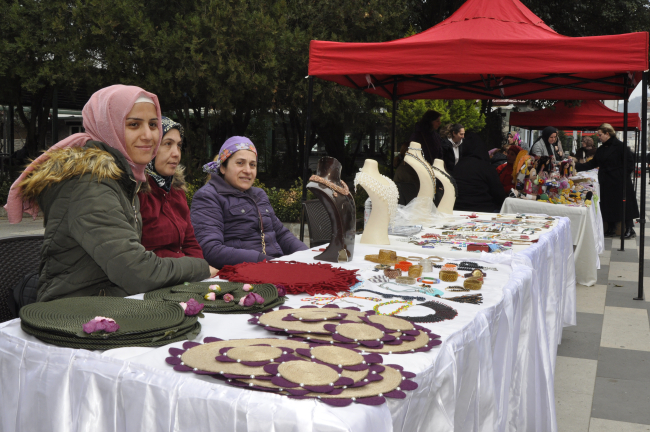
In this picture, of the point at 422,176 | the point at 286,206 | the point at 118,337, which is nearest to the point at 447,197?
the point at 422,176

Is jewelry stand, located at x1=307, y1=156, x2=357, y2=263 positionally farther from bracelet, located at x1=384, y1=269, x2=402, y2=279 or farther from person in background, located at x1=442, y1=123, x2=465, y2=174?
person in background, located at x1=442, y1=123, x2=465, y2=174

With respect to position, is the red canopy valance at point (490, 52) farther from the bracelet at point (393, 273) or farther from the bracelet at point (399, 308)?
the bracelet at point (399, 308)

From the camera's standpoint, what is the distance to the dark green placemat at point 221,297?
5.21 feet

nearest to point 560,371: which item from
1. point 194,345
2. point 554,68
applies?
point 554,68

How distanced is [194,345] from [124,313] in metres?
0.25

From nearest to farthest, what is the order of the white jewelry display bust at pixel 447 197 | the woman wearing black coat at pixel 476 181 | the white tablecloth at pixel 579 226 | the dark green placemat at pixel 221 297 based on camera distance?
the dark green placemat at pixel 221 297 < the white jewelry display bust at pixel 447 197 < the white tablecloth at pixel 579 226 < the woman wearing black coat at pixel 476 181

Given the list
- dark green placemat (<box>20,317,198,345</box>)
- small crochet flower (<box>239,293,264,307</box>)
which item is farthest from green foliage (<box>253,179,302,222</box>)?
dark green placemat (<box>20,317,198,345</box>)

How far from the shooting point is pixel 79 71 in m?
9.64

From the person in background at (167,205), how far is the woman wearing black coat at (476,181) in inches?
149

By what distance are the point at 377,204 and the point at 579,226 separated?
3377mm

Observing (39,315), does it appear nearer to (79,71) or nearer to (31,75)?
(79,71)

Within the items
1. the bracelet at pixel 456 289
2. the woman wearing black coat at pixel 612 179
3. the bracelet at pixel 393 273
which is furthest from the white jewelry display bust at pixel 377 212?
the woman wearing black coat at pixel 612 179

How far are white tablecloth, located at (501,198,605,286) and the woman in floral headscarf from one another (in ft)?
10.8

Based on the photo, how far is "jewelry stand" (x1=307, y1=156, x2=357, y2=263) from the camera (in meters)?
2.44
